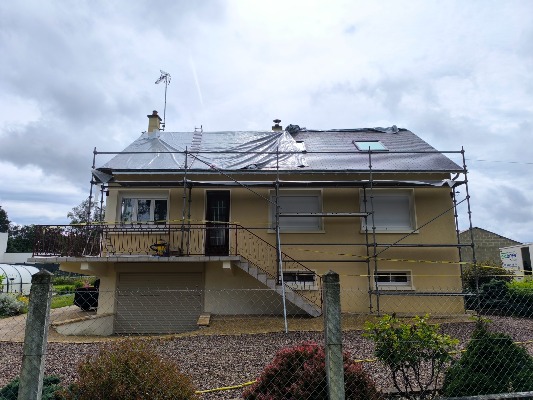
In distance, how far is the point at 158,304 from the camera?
13.3 meters

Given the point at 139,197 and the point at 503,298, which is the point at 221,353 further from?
the point at 503,298

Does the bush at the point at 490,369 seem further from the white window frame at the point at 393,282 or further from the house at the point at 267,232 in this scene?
the white window frame at the point at 393,282

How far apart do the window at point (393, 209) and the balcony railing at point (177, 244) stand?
10.3 ft

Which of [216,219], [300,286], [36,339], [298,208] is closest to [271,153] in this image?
[298,208]

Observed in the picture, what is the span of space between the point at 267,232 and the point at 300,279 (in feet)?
6.29

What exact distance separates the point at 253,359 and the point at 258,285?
19.5ft

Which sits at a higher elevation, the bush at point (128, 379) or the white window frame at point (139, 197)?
the white window frame at point (139, 197)

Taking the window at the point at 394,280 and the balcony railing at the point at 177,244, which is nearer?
the balcony railing at the point at 177,244

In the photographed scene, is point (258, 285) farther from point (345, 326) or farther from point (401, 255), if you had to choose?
point (401, 255)

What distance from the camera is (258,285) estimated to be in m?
13.3

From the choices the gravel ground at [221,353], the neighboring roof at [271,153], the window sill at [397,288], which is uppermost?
the neighboring roof at [271,153]

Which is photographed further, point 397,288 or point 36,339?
point 397,288

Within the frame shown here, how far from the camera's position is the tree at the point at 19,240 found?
60066 mm

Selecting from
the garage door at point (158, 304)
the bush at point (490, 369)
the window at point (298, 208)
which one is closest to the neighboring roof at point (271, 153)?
the window at point (298, 208)
